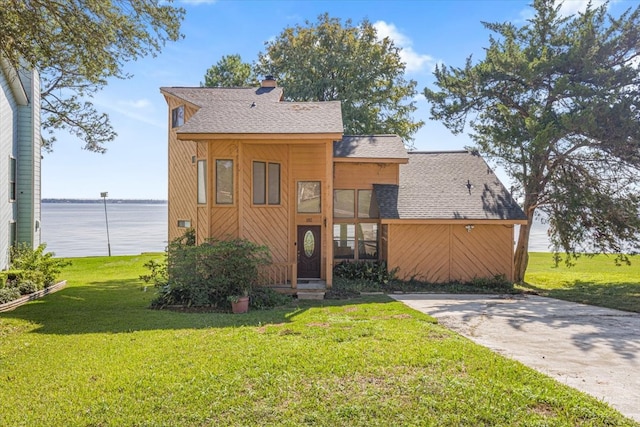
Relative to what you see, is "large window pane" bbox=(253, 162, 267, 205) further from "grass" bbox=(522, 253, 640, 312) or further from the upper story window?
"grass" bbox=(522, 253, 640, 312)

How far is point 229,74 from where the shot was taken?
24.8 metres

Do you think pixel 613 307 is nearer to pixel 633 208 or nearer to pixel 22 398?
pixel 633 208

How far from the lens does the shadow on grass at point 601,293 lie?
10547mm

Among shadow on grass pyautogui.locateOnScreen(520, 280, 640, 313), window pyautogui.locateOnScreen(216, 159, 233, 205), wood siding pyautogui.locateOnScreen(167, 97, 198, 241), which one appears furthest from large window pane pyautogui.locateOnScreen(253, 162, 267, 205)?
shadow on grass pyautogui.locateOnScreen(520, 280, 640, 313)

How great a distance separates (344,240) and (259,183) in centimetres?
390

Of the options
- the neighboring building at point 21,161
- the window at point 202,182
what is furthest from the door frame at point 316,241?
the neighboring building at point 21,161

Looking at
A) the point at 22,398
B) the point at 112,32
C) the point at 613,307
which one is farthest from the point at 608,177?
the point at 22,398

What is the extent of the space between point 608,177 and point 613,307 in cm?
647

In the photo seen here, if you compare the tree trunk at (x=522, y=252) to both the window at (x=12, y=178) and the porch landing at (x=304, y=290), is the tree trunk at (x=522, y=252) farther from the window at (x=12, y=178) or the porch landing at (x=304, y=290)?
the window at (x=12, y=178)

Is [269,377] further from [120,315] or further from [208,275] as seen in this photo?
[208,275]

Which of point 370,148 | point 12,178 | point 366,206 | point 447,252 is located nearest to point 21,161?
point 12,178

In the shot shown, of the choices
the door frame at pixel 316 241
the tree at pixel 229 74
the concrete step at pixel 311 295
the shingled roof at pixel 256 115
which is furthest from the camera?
the tree at pixel 229 74

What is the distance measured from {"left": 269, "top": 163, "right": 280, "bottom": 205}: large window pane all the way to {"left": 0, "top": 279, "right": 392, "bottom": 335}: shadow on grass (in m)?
3.23

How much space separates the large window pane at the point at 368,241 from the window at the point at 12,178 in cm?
1117
